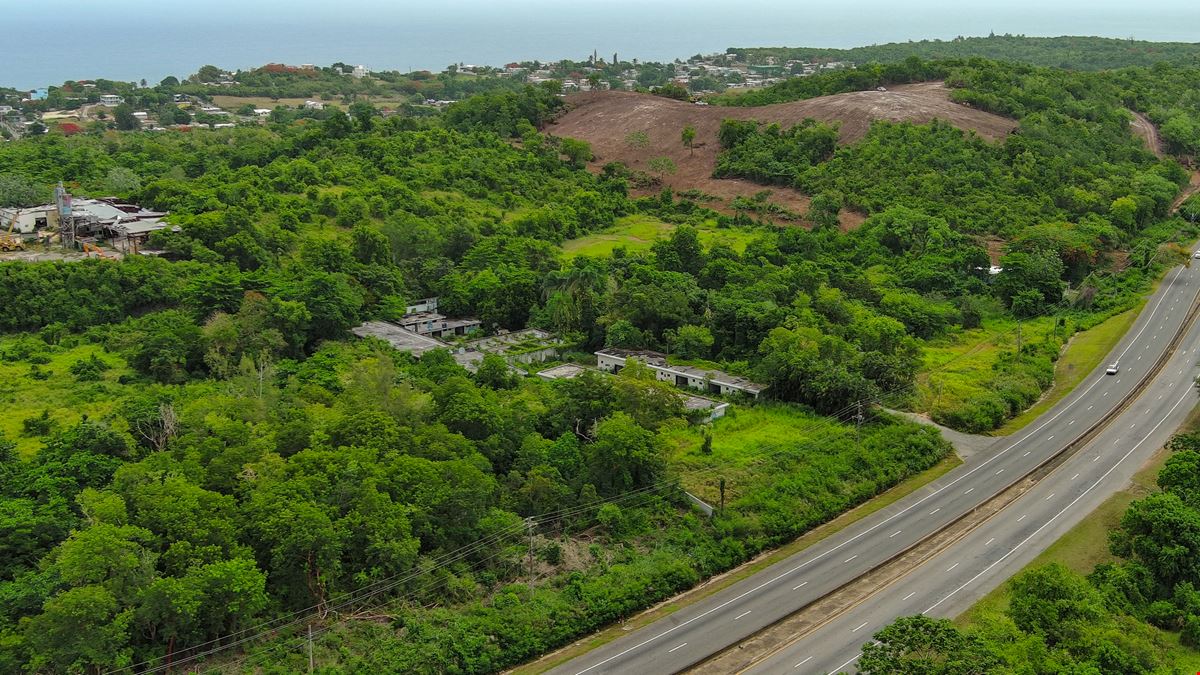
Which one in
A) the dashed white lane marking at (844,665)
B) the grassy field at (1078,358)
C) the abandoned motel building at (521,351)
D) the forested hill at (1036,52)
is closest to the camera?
the dashed white lane marking at (844,665)

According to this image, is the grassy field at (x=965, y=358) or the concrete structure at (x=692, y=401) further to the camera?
the grassy field at (x=965, y=358)

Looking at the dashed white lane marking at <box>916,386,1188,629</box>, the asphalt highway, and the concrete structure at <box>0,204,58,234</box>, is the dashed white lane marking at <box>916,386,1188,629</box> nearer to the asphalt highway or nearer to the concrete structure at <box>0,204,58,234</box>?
the asphalt highway

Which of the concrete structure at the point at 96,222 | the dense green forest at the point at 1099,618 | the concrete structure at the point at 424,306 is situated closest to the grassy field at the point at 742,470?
the dense green forest at the point at 1099,618

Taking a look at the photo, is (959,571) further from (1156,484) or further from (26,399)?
(26,399)

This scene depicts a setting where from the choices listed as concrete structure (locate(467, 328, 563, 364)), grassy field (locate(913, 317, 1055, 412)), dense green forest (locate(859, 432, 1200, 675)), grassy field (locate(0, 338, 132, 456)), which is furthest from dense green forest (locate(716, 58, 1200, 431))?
grassy field (locate(0, 338, 132, 456))

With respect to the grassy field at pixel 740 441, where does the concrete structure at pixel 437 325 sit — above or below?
above

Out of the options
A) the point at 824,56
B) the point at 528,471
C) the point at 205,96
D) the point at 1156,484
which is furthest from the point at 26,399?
the point at 824,56

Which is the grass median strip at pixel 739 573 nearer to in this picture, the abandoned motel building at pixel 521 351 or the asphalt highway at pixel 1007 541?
the asphalt highway at pixel 1007 541

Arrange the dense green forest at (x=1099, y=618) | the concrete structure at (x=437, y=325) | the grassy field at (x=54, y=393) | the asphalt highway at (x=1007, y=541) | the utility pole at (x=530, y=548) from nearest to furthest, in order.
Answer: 1. the dense green forest at (x=1099, y=618)
2. the asphalt highway at (x=1007, y=541)
3. the utility pole at (x=530, y=548)
4. the grassy field at (x=54, y=393)
5. the concrete structure at (x=437, y=325)
